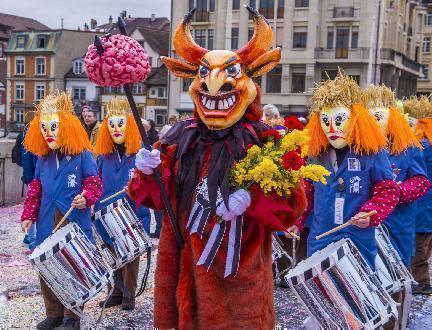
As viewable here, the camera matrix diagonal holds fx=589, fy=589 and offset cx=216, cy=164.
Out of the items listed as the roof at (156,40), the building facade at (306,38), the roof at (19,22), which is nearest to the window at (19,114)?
the roof at (156,40)

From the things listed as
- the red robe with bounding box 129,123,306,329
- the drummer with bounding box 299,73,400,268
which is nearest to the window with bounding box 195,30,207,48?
the drummer with bounding box 299,73,400,268

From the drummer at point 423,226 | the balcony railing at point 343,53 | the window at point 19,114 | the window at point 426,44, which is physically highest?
the window at point 426,44

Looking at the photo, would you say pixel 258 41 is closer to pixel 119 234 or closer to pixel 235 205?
pixel 235 205

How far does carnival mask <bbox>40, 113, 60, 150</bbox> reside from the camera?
4633 millimetres

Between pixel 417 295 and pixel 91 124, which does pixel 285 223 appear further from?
pixel 91 124

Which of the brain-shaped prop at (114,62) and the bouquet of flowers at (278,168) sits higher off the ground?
the brain-shaped prop at (114,62)

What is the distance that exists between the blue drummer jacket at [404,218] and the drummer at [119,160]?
225 cm

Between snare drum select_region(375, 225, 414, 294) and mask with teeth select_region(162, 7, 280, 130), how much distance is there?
172 centimetres

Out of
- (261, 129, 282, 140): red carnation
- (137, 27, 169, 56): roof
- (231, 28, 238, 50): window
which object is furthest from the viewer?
(137, 27, 169, 56): roof

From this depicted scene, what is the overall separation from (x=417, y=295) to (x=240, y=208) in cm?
398

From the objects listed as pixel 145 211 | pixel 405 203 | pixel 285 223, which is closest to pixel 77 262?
pixel 145 211

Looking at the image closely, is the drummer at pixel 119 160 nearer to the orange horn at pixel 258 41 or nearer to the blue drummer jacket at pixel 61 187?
the blue drummer jacket at pixel 61 187

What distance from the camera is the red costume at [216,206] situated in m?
3.02

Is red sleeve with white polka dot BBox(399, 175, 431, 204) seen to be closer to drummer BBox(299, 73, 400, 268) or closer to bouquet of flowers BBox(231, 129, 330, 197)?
drummer BBox(299, 73, 400, 268)
